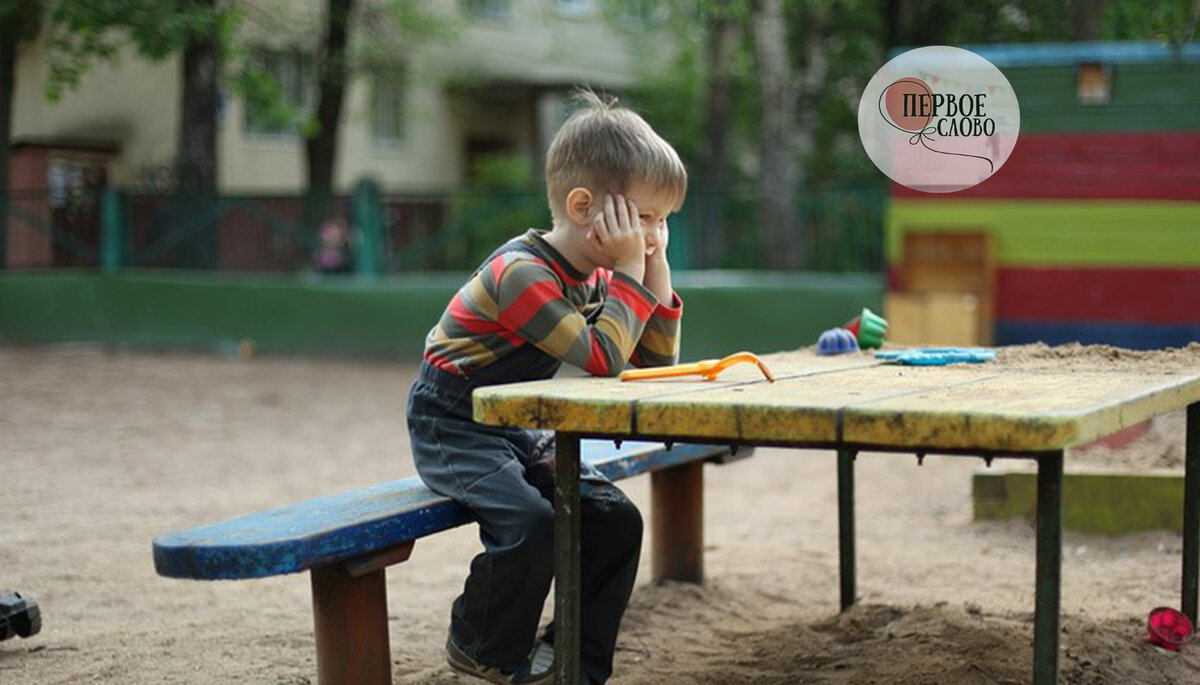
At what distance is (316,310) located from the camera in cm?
1409

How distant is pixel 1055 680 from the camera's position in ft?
8.27

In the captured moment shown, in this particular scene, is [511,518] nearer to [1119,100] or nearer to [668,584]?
[668,584]

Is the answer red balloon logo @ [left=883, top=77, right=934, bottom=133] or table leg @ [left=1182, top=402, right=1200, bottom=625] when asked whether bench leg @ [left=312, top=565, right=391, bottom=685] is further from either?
table leg @ [left=1182, top=402, right=1200, bottom=625]

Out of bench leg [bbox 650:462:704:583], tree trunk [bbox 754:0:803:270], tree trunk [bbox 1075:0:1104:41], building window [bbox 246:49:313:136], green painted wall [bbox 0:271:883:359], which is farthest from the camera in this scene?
building window [bbox 246:49:313:136]

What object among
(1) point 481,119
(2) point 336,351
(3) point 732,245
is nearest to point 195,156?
(2) point 336,351

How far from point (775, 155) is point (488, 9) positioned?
13.5 metres

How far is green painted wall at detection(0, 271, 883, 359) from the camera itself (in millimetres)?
12312

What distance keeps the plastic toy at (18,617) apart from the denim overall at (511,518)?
126cm

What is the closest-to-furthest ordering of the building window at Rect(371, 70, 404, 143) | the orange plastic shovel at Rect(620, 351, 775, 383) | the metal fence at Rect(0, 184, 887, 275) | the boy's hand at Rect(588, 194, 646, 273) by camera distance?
the orange plastic shovel at Rect(620, 351, 775, 383) < the boy's hand at Rect(588, 194, 646, 273) < the metal fence at Rect(0, 184, 887, 275) < the building window at Rect(371, 70, 404, 143)

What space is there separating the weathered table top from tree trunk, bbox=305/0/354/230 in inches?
614

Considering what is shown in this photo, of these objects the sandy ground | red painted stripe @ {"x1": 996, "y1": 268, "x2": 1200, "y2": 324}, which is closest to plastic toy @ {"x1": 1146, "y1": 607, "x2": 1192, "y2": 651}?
the sandy ground

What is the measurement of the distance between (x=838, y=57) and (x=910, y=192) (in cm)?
1077

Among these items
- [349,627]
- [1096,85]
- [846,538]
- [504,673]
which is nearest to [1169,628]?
[846,538]

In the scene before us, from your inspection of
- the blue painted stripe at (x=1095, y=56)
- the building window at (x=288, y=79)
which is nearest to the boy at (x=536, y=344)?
the blue painted stripe at (x=1095, y=56)
